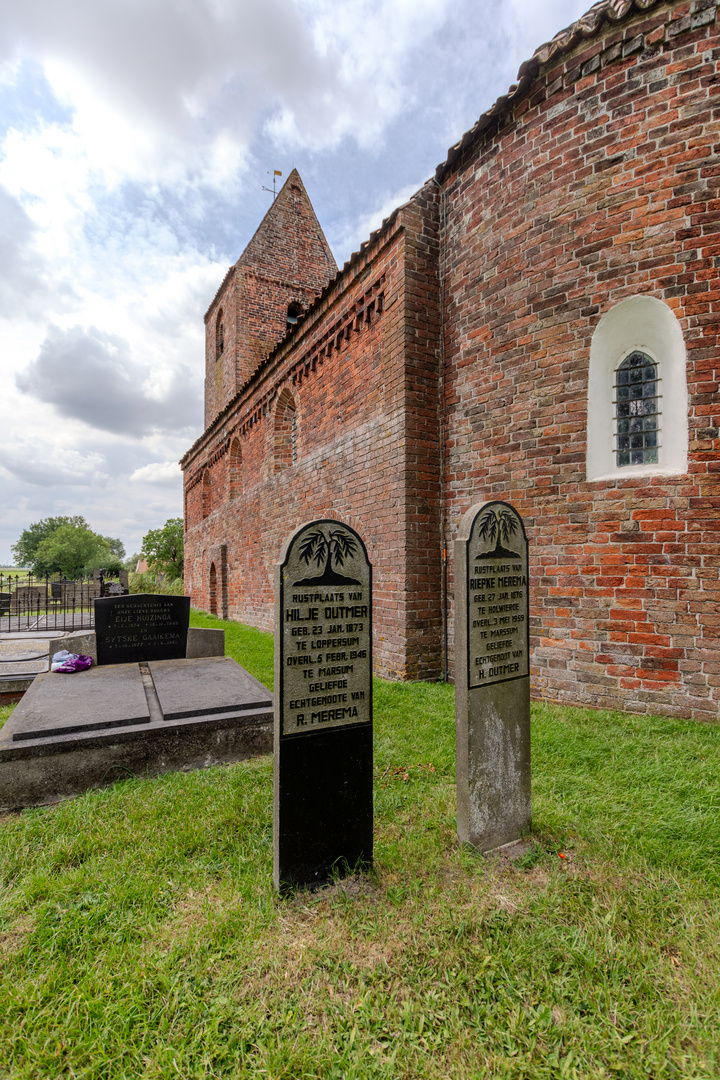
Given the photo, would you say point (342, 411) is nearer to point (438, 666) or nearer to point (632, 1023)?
point (438, 666)

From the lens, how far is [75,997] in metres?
1.92

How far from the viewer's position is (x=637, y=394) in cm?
534

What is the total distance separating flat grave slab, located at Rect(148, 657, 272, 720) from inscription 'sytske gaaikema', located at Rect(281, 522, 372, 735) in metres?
1.99

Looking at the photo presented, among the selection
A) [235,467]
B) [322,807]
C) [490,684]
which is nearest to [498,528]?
[490,684]

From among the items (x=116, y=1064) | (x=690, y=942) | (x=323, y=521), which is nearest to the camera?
(x=116, y=1064)

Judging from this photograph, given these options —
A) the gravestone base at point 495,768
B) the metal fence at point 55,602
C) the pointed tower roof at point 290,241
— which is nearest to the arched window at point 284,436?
the metal fence at point 55,602

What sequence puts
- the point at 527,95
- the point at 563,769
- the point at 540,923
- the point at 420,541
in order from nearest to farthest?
the point at 540,923 → the point at 563,769 → the point at 527,95 → the point at 420,541

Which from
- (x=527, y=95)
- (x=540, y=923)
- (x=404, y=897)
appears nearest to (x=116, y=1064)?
(x=404, y=897)

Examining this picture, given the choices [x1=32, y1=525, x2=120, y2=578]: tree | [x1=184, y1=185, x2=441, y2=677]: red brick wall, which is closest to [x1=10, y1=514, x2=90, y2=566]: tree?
[x1=32, y1=525, x2=120, y2=578]: tree

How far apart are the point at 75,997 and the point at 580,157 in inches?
302

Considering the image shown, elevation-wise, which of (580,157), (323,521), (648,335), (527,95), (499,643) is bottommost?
(499,643)

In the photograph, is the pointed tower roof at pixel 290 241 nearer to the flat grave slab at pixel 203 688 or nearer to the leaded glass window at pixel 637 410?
the leaded glass window at pixel 637 410

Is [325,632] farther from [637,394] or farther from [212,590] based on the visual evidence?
[212,590]

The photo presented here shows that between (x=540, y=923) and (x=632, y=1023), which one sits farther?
(x=540, y=923)
